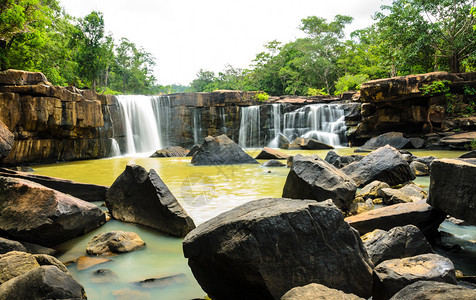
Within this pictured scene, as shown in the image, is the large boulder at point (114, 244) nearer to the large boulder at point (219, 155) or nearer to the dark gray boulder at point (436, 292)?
the dark gray boulder at point (436, 292)

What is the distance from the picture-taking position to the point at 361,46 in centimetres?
3847

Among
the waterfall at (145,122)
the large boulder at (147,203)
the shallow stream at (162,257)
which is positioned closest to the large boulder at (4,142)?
the large boulder at (147,203)

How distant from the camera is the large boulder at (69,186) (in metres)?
5.18

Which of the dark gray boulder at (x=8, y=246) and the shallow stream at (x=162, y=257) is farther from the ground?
the dark gray boulder at (x=8, y=246)

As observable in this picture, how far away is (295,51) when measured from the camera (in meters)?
42.0

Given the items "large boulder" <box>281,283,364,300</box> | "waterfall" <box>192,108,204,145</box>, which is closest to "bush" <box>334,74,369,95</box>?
"waterfall" <box>192,108,204,145</box>

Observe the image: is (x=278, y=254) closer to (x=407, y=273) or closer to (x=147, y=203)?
(x=407, y=273)

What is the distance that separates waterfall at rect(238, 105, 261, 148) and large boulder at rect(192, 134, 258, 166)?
12.6 meters

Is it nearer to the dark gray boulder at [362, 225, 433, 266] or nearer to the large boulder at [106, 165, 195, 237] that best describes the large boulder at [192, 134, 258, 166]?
the large boulder at [106, 165, 195, 237]

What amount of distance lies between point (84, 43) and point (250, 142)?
18.6 meters

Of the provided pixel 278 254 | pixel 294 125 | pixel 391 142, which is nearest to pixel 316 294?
pixel 278 254

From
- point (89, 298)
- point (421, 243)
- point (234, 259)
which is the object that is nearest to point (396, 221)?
point (421, 243)

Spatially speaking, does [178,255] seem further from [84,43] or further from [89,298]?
[84,43]

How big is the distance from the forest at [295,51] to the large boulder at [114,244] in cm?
767
